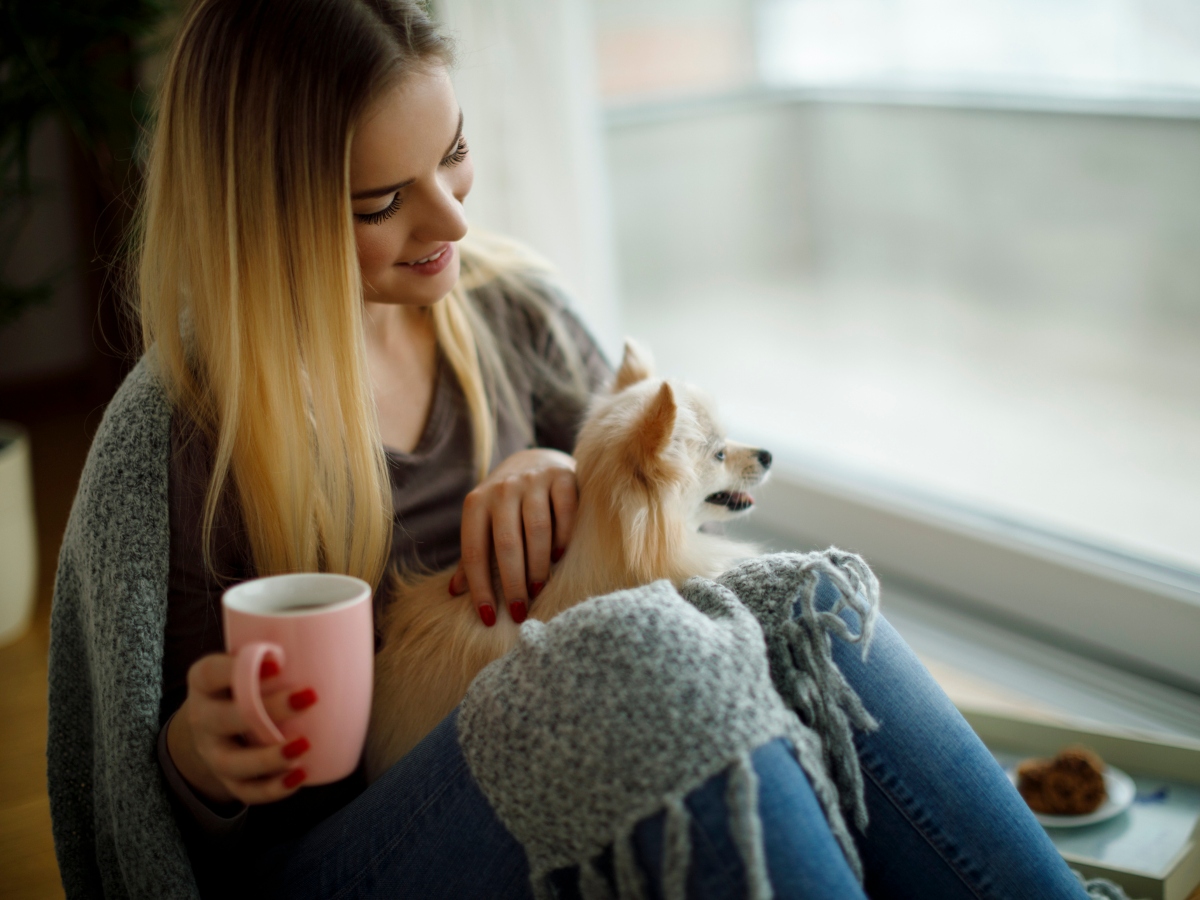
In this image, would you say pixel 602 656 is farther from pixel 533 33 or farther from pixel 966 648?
pixel 533 33

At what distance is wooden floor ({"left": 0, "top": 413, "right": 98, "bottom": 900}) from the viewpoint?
4.47ft

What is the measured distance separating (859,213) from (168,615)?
2072 millimetres

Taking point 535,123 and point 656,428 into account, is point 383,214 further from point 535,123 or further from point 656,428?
point 535,123

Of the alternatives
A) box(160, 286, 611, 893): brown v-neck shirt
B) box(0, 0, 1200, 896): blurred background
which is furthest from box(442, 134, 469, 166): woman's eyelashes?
box(0, 0, 1200, 896): blurred background

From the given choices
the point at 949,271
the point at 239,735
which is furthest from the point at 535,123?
the point at 239,735

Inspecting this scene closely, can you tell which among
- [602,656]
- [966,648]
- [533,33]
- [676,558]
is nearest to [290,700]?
[602,656]

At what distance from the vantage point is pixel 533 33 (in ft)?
6.73

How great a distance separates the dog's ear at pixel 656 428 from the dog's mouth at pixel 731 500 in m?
0.17

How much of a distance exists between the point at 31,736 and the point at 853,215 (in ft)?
7.08

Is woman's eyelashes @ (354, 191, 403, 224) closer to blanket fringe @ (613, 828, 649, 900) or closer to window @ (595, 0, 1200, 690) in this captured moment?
blanket fringe @ (613, 828, 649, 900)

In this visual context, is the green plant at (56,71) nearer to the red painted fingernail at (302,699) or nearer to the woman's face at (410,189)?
the woman's face at (410,189)

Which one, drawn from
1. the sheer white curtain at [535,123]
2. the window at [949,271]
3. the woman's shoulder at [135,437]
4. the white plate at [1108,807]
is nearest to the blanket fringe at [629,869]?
the woman's shoulder at [135,437]

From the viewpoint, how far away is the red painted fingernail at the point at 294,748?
0.74 metres

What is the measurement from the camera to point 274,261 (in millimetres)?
961
